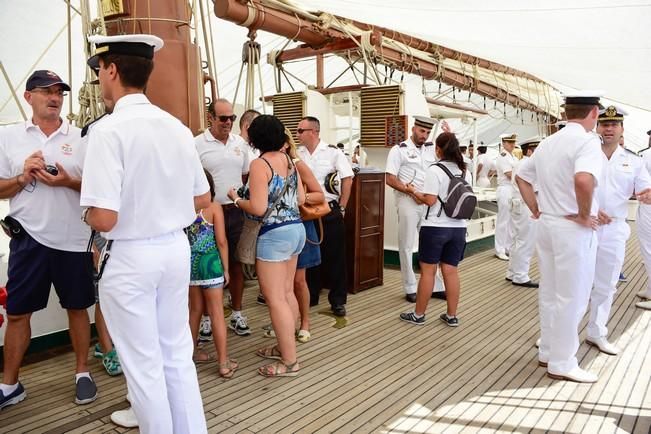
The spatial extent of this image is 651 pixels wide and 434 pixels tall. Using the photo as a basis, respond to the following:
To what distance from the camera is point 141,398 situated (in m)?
1.61

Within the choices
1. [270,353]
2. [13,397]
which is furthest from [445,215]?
[13,397]

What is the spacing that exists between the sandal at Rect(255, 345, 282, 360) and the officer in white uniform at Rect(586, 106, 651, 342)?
211 centimetres

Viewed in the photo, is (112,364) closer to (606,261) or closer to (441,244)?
(441,244)

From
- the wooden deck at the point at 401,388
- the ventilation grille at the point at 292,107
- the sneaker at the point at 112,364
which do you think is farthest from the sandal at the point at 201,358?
the ventilation grille at the point at 292,107

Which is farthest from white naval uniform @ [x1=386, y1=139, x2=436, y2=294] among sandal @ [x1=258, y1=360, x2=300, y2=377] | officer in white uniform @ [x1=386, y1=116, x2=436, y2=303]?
sandal @ [x1=258, y1=360, x2=300, y2=377]

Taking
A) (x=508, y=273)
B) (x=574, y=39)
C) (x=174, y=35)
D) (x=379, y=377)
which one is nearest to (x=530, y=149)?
(x=508, y=273)

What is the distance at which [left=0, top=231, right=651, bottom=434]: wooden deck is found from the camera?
7.50ft

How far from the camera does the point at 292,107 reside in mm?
5684

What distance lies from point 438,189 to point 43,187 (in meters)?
2.38

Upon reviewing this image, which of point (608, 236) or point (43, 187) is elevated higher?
point (43, 187)

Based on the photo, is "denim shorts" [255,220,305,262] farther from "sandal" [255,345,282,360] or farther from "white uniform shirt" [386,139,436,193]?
"white uniform shirt" [386,139,436,193]

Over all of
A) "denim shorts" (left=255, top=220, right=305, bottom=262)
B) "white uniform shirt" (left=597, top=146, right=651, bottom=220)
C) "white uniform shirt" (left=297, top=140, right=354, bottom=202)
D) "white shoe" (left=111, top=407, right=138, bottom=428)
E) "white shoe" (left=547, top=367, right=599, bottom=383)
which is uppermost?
"white uniform shirt" (left=297, top=140, right=354, bottom=202)

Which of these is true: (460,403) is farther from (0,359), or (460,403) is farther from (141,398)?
(0,359)

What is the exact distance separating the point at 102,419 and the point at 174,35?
208 cm
